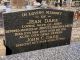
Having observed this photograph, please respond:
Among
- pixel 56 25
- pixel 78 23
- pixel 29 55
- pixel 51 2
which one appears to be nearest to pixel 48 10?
pixel 56 25

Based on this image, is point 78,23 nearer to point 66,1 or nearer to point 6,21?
point 66,1

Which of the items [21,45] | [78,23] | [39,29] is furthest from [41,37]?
[78,23]

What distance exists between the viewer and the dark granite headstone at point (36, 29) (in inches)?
81.6

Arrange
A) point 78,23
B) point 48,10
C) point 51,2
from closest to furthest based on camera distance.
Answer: point 48,10 < point 78,23 < point 51,2

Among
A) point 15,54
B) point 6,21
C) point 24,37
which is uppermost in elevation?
point 6,21

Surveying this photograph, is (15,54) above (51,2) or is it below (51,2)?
below

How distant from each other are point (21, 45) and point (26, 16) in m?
0.29

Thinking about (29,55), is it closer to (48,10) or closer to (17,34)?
(17,34)

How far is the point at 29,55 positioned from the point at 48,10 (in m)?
Answer: 0.50

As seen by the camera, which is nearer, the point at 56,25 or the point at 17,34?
the point at 17,34

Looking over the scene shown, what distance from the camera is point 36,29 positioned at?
2182 millimetres

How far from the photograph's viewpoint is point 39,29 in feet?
7.21

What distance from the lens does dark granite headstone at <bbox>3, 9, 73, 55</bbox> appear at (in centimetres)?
207

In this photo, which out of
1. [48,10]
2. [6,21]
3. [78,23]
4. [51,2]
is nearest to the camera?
[6,21]
